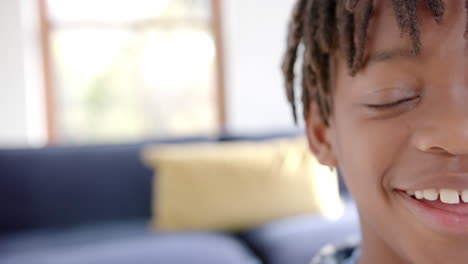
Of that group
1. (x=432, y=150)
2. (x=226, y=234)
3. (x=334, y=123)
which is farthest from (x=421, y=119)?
(x=226, y=234)

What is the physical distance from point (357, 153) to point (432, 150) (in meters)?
0.09

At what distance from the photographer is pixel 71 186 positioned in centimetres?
204

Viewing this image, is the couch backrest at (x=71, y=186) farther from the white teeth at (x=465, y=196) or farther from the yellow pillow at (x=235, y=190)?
the white teeth at (x=465, y=196)

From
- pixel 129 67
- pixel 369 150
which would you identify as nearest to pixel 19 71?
pixel 129 67

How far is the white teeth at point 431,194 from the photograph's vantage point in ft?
1.58

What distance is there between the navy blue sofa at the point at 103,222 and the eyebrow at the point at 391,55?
4.01ft

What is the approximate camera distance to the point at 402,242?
1.68 ft

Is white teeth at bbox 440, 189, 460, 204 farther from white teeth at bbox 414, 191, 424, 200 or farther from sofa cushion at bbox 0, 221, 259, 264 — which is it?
sofa cushion at bbox 0, 221, 259, 264

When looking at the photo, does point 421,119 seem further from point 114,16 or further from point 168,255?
point 114,16

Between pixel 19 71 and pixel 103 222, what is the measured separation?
4.74 feet

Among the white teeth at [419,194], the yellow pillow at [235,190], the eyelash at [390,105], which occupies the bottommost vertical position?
the yellow pillow at [235,190]

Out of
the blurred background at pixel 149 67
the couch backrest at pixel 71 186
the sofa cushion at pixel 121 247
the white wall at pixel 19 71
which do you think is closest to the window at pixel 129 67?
the blurred background at pixel 149 67

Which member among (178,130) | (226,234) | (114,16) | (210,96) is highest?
(114,16)

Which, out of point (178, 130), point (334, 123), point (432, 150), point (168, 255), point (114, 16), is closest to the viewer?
point (432, 150)
